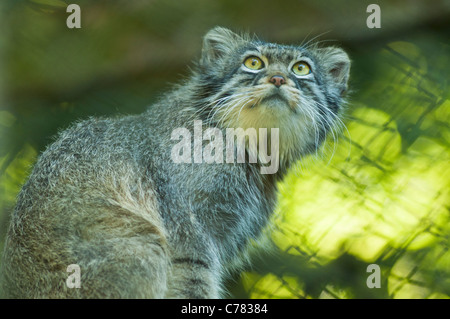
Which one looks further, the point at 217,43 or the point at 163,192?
the point at 217,43

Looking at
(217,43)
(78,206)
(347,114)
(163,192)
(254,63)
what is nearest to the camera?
(78,206)

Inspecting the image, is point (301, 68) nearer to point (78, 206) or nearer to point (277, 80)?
point (277, 80)

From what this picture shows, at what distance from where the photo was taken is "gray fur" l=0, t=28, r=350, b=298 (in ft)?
10.7

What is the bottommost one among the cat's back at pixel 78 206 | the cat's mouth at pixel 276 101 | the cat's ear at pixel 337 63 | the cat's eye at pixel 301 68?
the cat's back at pixel 78 206

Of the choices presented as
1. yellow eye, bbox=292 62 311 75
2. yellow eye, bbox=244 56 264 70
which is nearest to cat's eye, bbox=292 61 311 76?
yellow eye, bbox=292 62 311 75

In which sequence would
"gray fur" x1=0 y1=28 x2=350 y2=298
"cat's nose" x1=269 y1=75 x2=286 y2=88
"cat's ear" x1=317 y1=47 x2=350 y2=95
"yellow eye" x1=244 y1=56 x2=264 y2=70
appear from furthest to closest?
"cat's ear" x1=317 y1=47 x2=350 y2=95, "yellow eye" x1=244 y1=56 x2=264 y2=70, "cat's nose" x1=269 y1=75 x2=286 y2=88, "gray fur" x1=0 y1=28 x2=350 y2=298

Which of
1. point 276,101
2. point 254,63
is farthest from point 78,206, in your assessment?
point 254,63

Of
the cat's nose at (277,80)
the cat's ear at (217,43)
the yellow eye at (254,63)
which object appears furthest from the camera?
the cat's ear at (217,43)

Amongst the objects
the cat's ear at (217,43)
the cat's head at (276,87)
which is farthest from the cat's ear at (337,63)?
the cat's ear at (217,43)

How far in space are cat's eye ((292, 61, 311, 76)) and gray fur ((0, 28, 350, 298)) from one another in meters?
0.07

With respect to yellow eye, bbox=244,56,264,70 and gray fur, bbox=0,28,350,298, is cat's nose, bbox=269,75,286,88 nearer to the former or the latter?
gray fur, bbox=0,28,350,298

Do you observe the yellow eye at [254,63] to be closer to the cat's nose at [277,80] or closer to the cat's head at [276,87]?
the cat's head at [276,87]

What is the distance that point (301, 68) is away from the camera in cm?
401

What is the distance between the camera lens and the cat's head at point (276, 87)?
3.78 metres
